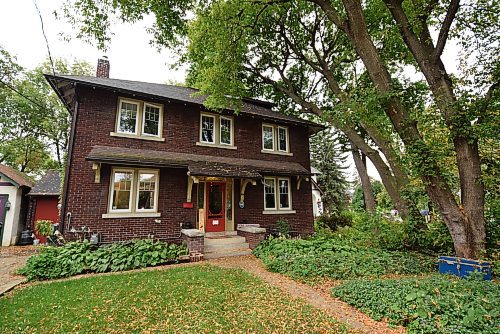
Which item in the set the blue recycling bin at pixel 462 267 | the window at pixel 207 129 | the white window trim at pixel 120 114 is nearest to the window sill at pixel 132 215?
the white window trim at pixel 120 114

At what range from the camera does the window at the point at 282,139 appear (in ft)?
41.2

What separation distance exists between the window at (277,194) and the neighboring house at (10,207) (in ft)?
42.1

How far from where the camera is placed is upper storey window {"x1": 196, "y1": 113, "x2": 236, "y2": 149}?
10.6 metres

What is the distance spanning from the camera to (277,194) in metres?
11.7

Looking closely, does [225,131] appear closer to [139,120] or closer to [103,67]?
[139,120]

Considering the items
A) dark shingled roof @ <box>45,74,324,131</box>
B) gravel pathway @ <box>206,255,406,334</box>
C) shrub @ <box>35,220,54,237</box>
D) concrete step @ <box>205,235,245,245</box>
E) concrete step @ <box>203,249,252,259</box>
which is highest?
dark shingled roof @ <box>45,74,324,131</box>

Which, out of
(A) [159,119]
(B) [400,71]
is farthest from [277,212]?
(B) [400,71]

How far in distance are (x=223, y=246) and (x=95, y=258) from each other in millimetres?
4118

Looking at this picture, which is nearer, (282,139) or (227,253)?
(227,253)

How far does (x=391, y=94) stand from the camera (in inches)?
236

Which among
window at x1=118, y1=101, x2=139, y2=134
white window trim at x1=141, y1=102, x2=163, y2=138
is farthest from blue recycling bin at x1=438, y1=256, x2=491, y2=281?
window at x1=118, y1=101, x2=139, y2=134

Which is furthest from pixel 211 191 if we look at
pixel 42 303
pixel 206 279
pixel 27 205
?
pixel 27 205

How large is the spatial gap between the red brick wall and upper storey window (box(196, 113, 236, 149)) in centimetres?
23

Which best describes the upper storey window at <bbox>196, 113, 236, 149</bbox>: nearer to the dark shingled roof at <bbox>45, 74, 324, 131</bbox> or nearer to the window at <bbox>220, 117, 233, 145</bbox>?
the window at <bbox>220, 117, 233, 145</bbox>
